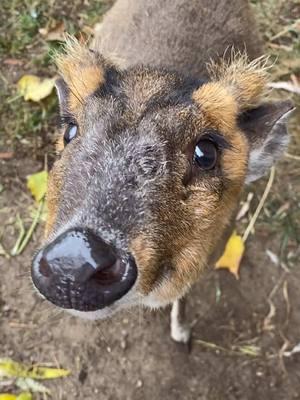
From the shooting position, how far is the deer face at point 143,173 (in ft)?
8.36

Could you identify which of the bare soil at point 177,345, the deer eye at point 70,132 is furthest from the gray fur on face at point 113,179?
the bare soil at point 177,345

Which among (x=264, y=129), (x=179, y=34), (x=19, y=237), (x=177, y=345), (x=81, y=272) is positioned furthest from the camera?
(x=19, y=237)

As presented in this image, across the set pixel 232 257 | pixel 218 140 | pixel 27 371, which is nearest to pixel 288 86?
pixel 232 257

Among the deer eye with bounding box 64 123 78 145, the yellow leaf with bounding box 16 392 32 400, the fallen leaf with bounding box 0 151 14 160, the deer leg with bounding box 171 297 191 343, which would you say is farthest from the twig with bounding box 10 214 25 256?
the deer eye with bounding box 64 123 78 145

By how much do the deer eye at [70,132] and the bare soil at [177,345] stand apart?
1633 millimetres

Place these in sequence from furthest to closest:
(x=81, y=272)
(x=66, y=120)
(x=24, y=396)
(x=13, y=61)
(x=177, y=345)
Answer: (x=13, y=61) < (x=177, y=345) < (x=24, y=396) < (x=66, y=120) < (x=81, y=272)

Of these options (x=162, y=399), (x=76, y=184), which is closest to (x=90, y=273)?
(x=76, y=184)

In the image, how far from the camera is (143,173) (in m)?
2.82

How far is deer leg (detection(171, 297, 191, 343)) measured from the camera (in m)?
4.42

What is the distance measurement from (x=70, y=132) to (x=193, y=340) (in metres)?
2.09

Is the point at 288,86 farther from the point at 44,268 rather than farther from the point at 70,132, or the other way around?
the point at 44,268

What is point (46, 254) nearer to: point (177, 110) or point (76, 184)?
point (76, 184)

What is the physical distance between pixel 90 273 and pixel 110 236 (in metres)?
0.17

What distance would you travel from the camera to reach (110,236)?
8.34 feet
